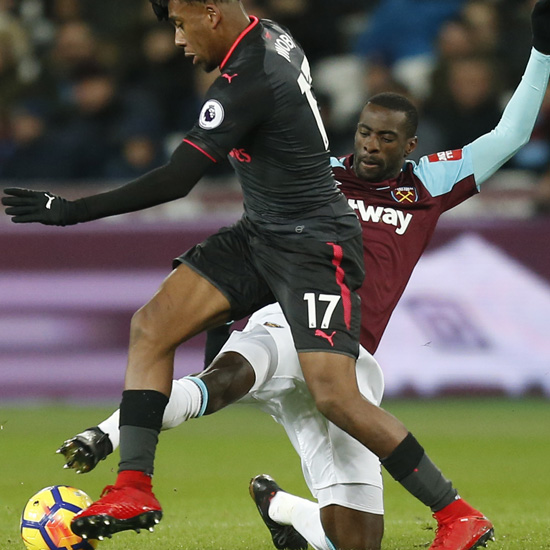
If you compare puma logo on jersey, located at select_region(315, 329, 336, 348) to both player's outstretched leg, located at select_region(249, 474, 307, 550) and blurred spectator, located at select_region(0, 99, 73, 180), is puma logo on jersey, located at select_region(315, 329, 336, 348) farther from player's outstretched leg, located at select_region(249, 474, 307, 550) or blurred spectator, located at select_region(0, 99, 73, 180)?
blurred spectator, located at select_region(0, 99, 73, 180)

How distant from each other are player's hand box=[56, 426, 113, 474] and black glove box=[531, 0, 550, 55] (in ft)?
8.14

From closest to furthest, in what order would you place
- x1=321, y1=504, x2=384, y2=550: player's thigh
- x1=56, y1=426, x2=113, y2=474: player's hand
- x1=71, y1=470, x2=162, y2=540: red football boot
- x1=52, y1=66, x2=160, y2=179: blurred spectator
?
x1=71, y1=470, x2=162, y2=540: red football boot → x1=56, y1=426, x2=113, y2=474: player's hand → x1=321, y1=504, x2=384, y2=550: player's thigh → x1=52, y1=66, x2=160, y2=179: blurred spectator

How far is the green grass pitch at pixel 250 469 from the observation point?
16.8 feet

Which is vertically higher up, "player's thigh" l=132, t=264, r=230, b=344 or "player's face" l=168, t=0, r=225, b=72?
"player's face" l=168, t=0, r=225, b=72

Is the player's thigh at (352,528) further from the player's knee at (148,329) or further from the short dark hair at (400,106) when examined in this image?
the short dark hair at (400,106)

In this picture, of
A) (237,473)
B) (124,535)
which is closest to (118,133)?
(237,473)

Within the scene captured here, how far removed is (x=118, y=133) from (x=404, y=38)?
8.65 ft

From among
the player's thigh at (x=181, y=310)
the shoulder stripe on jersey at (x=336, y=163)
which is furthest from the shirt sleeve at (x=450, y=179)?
the player's thigh at (x=181, y=310)

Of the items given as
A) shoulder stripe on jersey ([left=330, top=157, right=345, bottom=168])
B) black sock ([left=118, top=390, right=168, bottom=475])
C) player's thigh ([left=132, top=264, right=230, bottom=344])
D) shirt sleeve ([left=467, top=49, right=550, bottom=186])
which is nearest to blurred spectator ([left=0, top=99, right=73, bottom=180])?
shoulder stripe on jersey ([left=330, top=157, right=345, bottom=168])

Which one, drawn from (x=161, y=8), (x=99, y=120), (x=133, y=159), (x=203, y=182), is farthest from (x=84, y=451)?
(x=99, y=120)

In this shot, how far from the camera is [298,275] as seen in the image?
4.43 m

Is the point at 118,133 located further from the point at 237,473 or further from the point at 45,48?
the point at 237,473

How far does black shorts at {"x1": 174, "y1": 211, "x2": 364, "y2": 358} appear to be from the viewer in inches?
172

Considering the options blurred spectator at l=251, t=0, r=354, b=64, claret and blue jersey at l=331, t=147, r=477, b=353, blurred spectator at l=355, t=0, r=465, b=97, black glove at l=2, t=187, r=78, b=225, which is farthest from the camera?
blurred spectator at l=251, t=0, r=354, b=64
